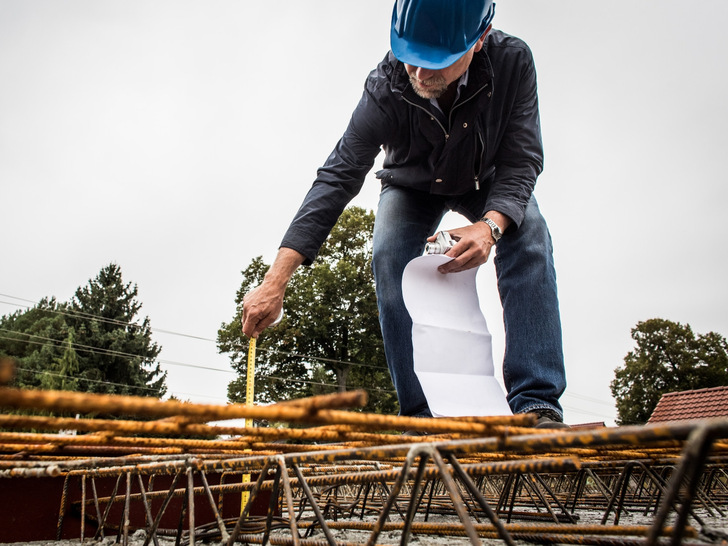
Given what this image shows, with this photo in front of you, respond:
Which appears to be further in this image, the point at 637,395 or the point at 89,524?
the point at 637,395

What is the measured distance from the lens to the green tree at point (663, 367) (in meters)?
27.1

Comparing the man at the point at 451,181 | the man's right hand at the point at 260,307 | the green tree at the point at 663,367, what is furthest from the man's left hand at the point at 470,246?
the green tree at the point at 663,367

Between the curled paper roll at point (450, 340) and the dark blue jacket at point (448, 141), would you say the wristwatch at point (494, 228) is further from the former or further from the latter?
the curled paper roll at point (450, 340)

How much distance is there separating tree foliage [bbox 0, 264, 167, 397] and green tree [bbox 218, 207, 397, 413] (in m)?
7.08

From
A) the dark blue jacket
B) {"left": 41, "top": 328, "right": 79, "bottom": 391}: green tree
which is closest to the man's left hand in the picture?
the dark blue jacket

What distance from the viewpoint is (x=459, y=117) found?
249cm

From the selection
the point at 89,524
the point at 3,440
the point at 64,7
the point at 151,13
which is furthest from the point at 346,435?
the point at 64,7

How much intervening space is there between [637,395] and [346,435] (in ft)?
104

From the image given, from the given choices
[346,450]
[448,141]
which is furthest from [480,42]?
[346,450]

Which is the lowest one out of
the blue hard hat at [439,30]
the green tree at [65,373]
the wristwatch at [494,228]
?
the green tree at [65,373]

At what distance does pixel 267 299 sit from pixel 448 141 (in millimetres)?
1231

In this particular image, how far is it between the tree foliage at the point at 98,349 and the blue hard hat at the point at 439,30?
86.7 ft

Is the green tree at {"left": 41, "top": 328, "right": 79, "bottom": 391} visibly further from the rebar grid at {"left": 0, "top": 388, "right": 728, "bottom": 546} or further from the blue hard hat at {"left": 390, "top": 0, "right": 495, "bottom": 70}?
the blue hard hat at {"left": 390, "top": 0, "right": 495, "bottom": 70}

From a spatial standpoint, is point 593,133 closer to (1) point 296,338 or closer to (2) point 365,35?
(2) point 365,35
